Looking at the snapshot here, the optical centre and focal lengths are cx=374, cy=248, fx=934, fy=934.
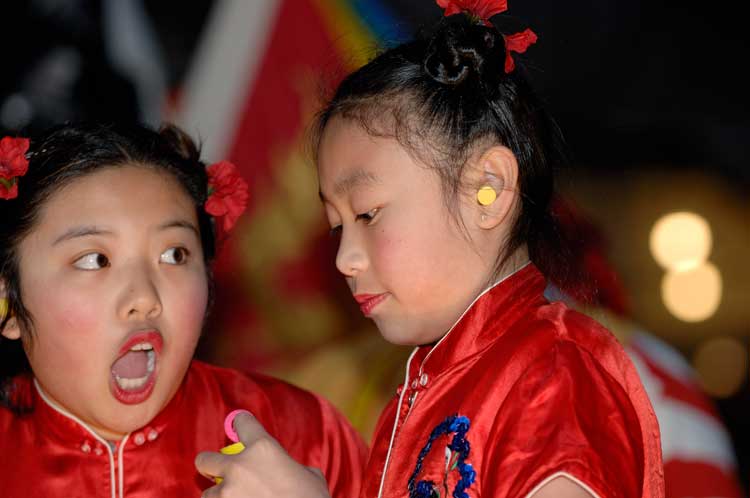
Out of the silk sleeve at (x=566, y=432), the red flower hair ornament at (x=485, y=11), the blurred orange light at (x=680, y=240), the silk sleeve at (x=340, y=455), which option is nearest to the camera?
the silk sleeve at (x=566, y=432)

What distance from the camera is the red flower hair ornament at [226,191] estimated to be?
4.66 feet

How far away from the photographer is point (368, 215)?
3.59 feet

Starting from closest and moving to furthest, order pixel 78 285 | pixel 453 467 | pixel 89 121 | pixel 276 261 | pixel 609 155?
pixel 453 467
pixel 78 285
pixel 89 121
pixel 609 155
pixel 276 261

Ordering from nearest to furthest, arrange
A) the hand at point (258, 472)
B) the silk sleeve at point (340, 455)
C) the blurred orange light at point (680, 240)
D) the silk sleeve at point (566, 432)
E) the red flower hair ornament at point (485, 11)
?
1. the silk sleeve at point (566, 432)
2. the hand at point (258, 472)
3. the red flower hair ornament at point (485, 11)
4. the silk sleeve at point (340, 455)
5. the blurred orange light at point (680, 240)

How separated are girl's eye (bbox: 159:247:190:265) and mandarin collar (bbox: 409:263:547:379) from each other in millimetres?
390

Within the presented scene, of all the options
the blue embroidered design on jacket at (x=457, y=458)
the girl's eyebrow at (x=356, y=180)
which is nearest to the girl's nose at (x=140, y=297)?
the girl's eyebrow at (x=356, y=180)

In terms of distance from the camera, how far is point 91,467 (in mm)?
1263

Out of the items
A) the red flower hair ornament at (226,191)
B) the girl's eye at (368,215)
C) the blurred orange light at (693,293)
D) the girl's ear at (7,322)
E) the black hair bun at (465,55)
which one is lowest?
the blurred orange light at (693,293)

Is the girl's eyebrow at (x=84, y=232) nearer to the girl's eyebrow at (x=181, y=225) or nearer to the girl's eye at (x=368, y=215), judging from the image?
the girl's eyebrow at (x=181, y=225)

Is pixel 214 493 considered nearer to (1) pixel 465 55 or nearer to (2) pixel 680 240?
(1) pixel 465 55

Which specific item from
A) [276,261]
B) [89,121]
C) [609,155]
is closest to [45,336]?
[89,121]

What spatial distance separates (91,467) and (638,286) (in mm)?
1321

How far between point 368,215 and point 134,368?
397 mm

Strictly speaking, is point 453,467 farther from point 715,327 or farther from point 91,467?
point 715,327
